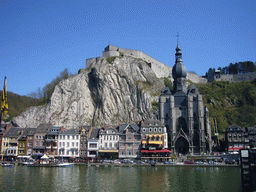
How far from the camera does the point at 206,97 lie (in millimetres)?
100562

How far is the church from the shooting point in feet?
236

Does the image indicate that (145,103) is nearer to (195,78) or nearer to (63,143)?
(63,143)

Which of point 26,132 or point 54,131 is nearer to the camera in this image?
point 54,131

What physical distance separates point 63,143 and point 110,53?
48.8 meters

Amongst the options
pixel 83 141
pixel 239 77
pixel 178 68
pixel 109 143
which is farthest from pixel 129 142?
pixel 239 77

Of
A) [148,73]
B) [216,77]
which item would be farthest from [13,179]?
[216,77]

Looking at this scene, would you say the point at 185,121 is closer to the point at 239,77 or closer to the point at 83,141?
the point at 83,141

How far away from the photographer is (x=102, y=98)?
93688mm

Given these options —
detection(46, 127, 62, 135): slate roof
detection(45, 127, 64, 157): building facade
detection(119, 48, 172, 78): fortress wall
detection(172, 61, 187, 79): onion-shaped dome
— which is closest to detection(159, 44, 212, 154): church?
detection(172, 61, 187, 79): onion-shaped dome

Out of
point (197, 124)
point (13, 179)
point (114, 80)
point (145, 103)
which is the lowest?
point (13, 179)

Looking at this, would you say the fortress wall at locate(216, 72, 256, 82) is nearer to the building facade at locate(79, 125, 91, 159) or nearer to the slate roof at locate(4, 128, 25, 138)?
the building facade at locate(79, 125, 91, 159)

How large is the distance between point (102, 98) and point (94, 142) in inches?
1111

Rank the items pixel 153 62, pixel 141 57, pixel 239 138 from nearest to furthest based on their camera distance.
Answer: pixel 239 138, pixel 141 57, pixel 153 62

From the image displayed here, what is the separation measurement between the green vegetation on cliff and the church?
1196 cm
